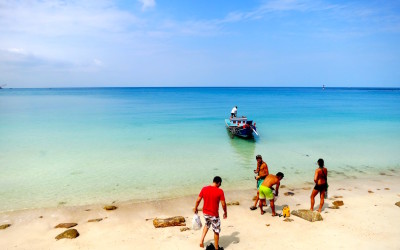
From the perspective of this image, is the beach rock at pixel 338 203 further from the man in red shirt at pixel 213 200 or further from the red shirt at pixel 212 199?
the red shirt at pixel 212 199

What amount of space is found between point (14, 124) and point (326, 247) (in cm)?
3490

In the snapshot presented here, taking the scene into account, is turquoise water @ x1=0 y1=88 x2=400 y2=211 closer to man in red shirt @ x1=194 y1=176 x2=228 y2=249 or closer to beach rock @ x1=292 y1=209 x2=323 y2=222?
beach rock @ x1=292 y1=209 x2=323 y2=222

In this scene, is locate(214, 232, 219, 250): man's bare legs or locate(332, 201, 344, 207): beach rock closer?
locate(214, 232, 219, 250): man's bare legs

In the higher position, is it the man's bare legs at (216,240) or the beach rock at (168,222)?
the man's bare legs at (216,240)

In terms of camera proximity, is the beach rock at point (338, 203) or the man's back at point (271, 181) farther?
the beach rock at point (338, 203)

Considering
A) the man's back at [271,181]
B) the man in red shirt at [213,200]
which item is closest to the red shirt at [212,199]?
the man in red shirt at [213,200]

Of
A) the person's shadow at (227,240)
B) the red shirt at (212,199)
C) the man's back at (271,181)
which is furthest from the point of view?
the man's back at (271,181)

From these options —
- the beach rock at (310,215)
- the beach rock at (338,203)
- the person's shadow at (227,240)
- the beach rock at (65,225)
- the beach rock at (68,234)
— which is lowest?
the beach rock at (65,225)

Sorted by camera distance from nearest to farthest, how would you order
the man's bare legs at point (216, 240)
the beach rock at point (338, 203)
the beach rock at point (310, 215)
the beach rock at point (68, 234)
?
the man's bare legs at point (216, 240) < the beach rock at point (68, 234) < the beach rock at point (310, 215) < the beach rock at point (338, 203)

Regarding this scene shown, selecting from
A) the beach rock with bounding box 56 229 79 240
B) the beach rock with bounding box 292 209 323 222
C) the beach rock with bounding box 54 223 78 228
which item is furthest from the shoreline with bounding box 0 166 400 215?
the beach rock with bounding box 292 209 323 222

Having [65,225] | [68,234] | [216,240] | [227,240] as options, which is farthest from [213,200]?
[65,225]

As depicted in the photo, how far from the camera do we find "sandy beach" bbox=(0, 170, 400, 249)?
7.55 meters

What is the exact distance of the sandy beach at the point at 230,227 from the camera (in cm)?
755

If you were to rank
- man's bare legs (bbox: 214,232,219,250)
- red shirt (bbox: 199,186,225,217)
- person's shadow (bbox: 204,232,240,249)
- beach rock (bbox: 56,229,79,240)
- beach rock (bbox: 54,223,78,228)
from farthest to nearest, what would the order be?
beach rock (bbox: 54,223,78,228), beach rock (bbox: 56,229,79,240), person's shadow (bbox: 204,232,240,249), man's bare legs (bbox: 214,232,219,250), red shirt (bbox: 199,186,225,217)
